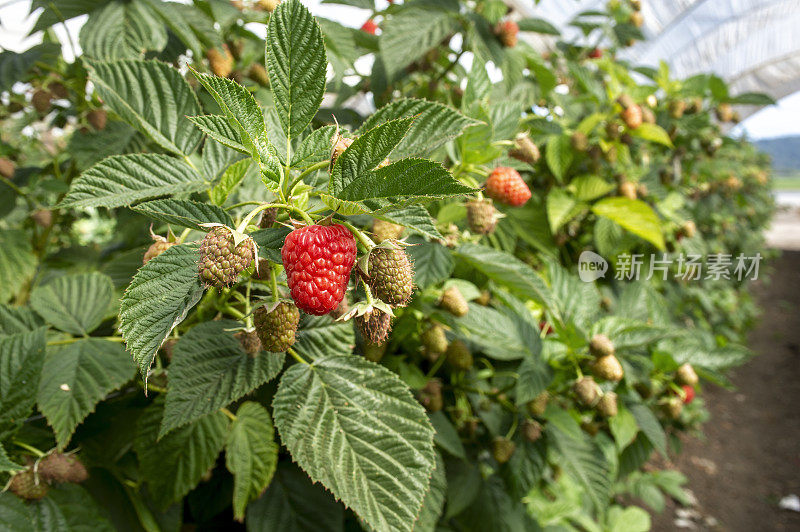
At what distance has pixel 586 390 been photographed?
882mm

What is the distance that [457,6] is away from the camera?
3.58ft

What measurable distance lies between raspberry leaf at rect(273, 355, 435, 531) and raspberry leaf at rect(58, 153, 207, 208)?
24 centimetres

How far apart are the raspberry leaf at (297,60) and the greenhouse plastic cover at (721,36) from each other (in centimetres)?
524

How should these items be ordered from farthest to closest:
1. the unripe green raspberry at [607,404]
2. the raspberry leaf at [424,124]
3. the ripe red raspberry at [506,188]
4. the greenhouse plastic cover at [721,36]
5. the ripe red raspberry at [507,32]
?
1. the greenhouse plastic cover at [721,36]
2. the ripe red raspberry at [507,32]
3. the unripe green raspberry at [607,404]
4. the ripe red raspberry at [506,188]
5. the raspberry leaf at [424,124]

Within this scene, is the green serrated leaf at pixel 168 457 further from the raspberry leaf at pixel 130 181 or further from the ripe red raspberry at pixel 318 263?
the ripe red raspberry at pixel 318 263

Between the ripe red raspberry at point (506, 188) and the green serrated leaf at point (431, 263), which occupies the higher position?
the ripe red raspberry at point (506, 188)

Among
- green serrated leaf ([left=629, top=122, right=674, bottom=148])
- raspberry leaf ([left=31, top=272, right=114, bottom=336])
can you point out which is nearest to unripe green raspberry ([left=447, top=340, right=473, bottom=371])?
raspberry leaf ([left=31, top=272, right=114, bottom=336])

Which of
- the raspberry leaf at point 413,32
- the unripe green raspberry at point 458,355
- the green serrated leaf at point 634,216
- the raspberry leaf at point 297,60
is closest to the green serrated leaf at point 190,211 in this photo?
the raspberry leaf at point 297,60

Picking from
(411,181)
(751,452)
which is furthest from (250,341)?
(751,452)

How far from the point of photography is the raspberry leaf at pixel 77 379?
60 cm

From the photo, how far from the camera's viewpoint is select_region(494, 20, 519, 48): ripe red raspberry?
3.62 ft

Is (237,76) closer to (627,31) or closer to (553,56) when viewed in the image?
(553,56)

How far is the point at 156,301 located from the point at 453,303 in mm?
471

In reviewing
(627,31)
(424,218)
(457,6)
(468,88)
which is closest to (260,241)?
(424,218)
